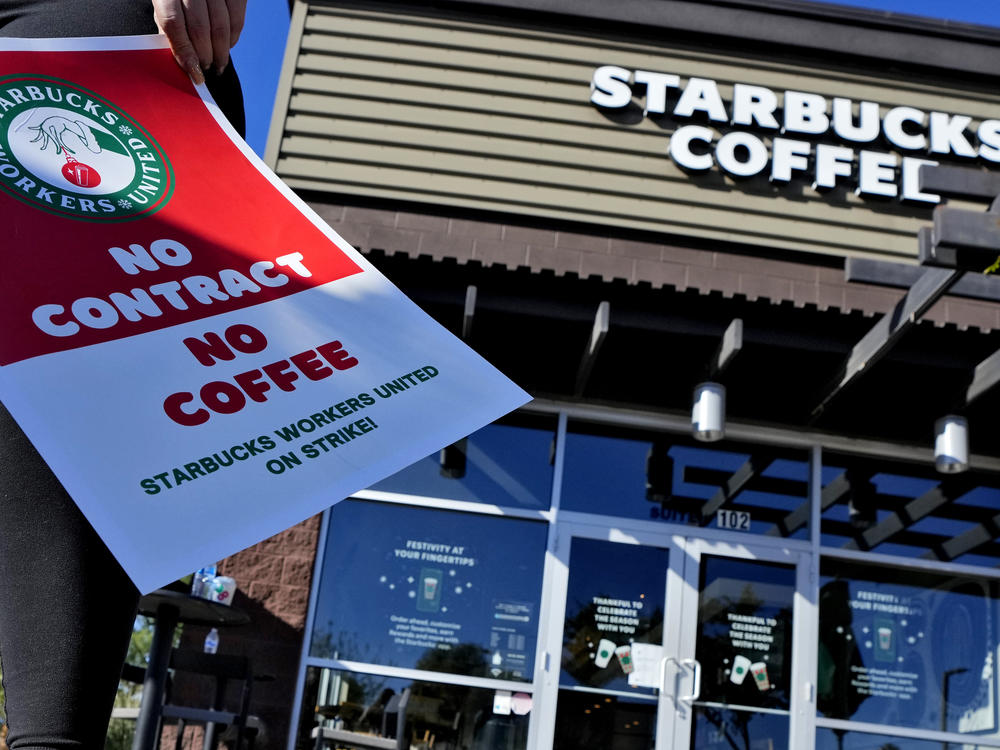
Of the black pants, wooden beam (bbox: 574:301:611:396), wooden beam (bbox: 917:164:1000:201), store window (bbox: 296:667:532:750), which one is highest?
wooden beam (bbox: 917:164:1000:201)

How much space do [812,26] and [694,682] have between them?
198 inches

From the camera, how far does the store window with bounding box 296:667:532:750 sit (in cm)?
634

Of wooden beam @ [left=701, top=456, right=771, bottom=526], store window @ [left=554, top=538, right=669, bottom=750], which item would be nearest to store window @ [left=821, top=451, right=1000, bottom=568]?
wooden beam @ [left=701, top=456, right=771, bottom=526]

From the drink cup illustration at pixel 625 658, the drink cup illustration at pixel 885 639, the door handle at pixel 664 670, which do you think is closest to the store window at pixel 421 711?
the drink cup illustration at pixel 625 658

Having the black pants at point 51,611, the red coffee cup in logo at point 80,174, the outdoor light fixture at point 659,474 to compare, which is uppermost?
the outdoor light fixture at point 659,474

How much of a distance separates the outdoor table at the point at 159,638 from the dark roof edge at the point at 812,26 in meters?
4.90

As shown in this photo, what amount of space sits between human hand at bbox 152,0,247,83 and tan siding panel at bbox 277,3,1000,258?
18.4 ft

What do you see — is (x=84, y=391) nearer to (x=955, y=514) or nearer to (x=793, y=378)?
(x=793, y=378)

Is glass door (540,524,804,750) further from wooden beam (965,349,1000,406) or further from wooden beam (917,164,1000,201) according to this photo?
wooden beam (917,164,1000,201)

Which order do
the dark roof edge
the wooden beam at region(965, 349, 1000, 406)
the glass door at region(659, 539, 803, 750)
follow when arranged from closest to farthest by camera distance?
the wooden beam at region(965, 349, 1000, 406), the glass door at region(659, 539, 803, 750), the dark roof edge

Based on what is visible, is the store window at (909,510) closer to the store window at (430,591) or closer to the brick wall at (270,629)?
the store window at (430,591)

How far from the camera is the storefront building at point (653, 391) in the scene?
21.1 ft

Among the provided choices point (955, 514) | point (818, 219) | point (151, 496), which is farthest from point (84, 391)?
point (955, 514)

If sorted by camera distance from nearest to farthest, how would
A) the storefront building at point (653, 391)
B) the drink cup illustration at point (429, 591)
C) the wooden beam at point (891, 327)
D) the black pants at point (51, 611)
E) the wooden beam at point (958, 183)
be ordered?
the black pants at point (51, 611), the wooden beam at point (958, 183), the wooden beam at point (891, 327), the storefront building at point (653, 391), the drink cup illustration at point (429, 591)
